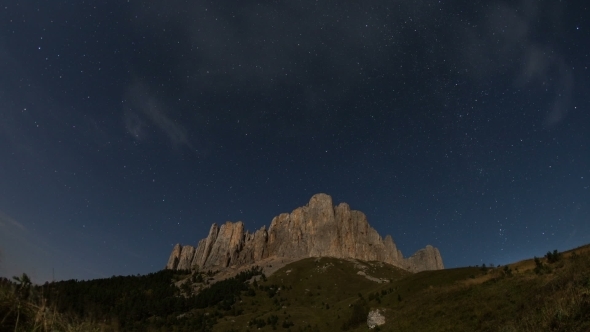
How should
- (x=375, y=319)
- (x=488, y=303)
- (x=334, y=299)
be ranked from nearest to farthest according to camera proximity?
(x=488, y=303)
(x=375, y=319)
(x=334, y=299)

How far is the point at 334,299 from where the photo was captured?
8744 centimetres

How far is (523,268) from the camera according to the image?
→ 31.8 metres

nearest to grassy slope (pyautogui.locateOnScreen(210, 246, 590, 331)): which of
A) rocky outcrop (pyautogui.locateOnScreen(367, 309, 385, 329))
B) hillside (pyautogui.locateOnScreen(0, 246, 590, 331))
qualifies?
hillside (pyautogui.locateOnScreen(0, 246, 590, 331))

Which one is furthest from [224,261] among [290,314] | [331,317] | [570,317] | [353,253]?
[570,317]

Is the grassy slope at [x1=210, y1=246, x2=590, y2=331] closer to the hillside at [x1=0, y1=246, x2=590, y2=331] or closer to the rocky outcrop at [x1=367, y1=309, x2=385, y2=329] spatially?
the hillside at [x1=0, y1=246, x2=590, y2=331]

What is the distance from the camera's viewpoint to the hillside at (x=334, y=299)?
24.8ft

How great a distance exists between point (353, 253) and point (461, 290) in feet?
569

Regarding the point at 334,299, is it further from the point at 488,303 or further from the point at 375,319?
the point at 488,303

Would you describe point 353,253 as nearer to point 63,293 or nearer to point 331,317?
point 331,317

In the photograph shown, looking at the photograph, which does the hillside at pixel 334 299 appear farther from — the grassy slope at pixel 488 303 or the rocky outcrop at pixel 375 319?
the rocky outcrop at pixel 375 319

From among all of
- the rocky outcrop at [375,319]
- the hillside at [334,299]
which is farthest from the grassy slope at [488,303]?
the rocky outcrop at [375,319]

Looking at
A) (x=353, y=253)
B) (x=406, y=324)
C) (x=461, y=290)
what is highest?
(x=353, y=253)

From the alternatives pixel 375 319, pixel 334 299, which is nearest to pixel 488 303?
pixel 375 319

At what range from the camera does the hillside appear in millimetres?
7573
